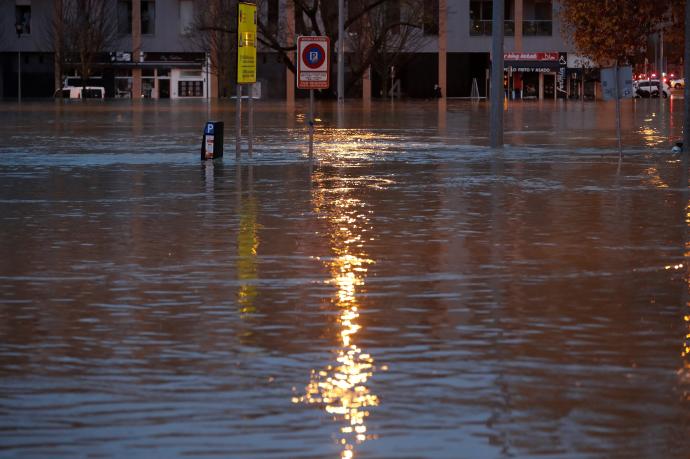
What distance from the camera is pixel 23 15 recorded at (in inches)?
4309

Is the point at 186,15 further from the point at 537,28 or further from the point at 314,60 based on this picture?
the point at 314,60

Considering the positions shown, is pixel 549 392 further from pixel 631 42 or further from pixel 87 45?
pixel 87 45

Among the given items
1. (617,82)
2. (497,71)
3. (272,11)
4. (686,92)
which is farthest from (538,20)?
(617,82)

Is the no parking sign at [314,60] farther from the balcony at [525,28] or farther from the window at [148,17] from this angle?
the window at [148,17]

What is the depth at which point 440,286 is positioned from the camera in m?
11.8

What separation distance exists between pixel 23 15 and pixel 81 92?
265 inches

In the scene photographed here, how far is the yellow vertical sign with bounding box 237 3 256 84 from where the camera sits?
1070 inches

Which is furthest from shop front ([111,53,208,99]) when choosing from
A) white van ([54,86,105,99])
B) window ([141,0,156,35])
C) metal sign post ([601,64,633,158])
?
metal sign post ([601,64,633,158])

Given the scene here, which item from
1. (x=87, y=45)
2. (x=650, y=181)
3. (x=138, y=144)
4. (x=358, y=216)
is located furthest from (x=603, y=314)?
(x=87, y=45)

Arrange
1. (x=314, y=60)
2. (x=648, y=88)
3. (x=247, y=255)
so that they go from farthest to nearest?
(x=648, y=88) < (x=314, y=60) < (x=247, y=255)

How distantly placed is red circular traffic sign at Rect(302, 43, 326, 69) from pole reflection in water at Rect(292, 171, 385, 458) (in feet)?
30.7

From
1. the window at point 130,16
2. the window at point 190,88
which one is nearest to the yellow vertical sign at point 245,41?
the window at point 130,16

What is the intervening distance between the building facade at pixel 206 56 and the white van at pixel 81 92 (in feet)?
3.21

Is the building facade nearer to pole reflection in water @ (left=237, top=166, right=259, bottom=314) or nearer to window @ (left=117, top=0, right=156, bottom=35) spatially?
window @ (left=117, top=0, right=156, bottom=35)
